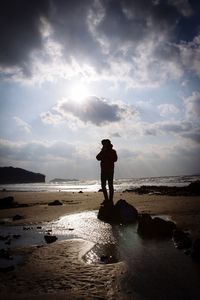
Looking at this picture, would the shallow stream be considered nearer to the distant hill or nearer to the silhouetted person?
the silhouetted person

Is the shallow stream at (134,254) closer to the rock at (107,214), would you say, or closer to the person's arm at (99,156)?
the rock at (107,214)

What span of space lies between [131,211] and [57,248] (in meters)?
3.25

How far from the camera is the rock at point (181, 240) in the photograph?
425cm

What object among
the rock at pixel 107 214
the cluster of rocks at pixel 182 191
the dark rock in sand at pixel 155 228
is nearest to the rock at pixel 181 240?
the dark rock in sand at pixel 155 228

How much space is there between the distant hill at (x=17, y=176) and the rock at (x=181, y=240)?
498 feet

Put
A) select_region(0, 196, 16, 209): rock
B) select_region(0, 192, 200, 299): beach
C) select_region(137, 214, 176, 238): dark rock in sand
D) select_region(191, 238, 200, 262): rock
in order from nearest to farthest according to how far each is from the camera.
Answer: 1. select_region(0, 192, 200, 299): beach
2. select_region(191, 238, 200, 262): rock
3. select_region(137, 214, 176, 238): dark rock in sand
4. select_region(0, 196, 16, 209): rock

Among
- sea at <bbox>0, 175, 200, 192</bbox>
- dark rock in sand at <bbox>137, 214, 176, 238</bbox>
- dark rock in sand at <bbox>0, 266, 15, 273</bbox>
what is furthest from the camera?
sea at <bbox>0, 175, 200, 192</bbox>

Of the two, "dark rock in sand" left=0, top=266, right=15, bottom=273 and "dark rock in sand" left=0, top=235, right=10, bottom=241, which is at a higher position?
"dark rock in sand" left=0, top=266, right=15, bottom=273

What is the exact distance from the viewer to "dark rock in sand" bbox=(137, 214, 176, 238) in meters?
5.24

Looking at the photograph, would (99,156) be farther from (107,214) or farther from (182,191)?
(182,191)

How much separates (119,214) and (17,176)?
160 metres

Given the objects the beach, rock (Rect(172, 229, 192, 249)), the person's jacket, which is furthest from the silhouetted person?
the beach

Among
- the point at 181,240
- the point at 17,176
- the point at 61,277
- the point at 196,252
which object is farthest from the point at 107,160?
the point at 17,176

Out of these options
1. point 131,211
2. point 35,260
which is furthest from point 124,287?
point 131,211
